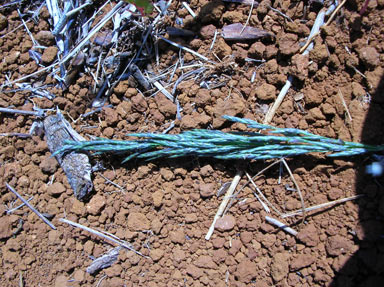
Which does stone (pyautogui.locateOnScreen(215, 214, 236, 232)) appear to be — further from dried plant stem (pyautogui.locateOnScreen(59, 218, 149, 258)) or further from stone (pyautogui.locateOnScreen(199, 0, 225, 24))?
stone (pyautogui.locateOnScreen(199, 0, 225, 24))

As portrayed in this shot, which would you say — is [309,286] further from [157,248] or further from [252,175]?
[157,248]

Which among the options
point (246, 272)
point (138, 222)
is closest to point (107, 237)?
point (138, 222)

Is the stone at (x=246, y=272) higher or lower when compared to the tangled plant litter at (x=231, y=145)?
lower

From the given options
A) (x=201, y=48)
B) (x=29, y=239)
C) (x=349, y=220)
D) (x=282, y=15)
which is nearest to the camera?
(x=349, y=220)

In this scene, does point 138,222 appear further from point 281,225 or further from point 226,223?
point 281,225

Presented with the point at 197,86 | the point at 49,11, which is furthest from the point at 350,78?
the point at 49,11

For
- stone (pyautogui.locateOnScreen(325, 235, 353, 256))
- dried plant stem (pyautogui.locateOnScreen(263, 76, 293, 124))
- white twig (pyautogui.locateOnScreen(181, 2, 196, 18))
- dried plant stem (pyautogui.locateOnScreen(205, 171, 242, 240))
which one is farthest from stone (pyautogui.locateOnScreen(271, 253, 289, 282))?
white twig (pyautogui.locateOnScreen(181, 2, 196, 18))

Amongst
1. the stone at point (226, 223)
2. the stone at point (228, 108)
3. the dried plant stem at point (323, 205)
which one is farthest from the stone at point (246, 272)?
the stone at point (228, 108)

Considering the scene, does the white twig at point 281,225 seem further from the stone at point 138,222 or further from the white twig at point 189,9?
the white twig at point 189,9
